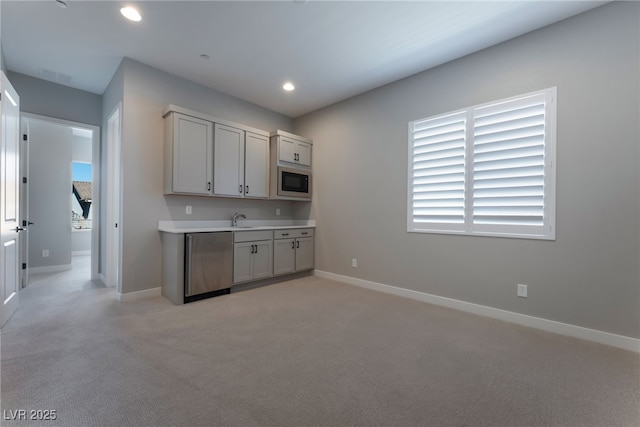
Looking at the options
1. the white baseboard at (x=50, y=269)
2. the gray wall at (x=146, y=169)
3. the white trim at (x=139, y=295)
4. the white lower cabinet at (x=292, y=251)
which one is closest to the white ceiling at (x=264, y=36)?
the gray wall at (x=146, y=169)

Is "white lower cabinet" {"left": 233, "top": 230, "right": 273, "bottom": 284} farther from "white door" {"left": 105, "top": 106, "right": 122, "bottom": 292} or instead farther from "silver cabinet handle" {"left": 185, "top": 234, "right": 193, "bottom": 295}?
"white door" {"left": 105, "top": 106, "right": 122, "bottom": 292}

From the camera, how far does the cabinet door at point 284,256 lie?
4.31 m

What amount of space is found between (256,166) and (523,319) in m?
3.90

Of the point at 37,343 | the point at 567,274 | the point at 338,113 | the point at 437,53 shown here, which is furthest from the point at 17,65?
the point at 567,274

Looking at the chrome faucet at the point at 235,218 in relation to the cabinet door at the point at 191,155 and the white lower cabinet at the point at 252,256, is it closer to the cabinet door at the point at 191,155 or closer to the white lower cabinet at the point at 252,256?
the white lower cabinet at the point at 252,256

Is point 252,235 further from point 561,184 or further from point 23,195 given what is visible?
point 561,184

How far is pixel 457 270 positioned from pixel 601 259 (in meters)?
1.22

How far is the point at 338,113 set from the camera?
461 centimetres

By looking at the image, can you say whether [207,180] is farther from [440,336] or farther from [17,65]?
[440,336]

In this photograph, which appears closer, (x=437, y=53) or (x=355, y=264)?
(x=437, y=53)

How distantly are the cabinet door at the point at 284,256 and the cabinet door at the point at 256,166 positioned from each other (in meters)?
0.83

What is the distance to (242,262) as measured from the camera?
12.8 ft

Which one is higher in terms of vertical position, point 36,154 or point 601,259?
point 36,154

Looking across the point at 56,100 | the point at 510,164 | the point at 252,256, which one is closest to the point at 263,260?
the point at 252,256
